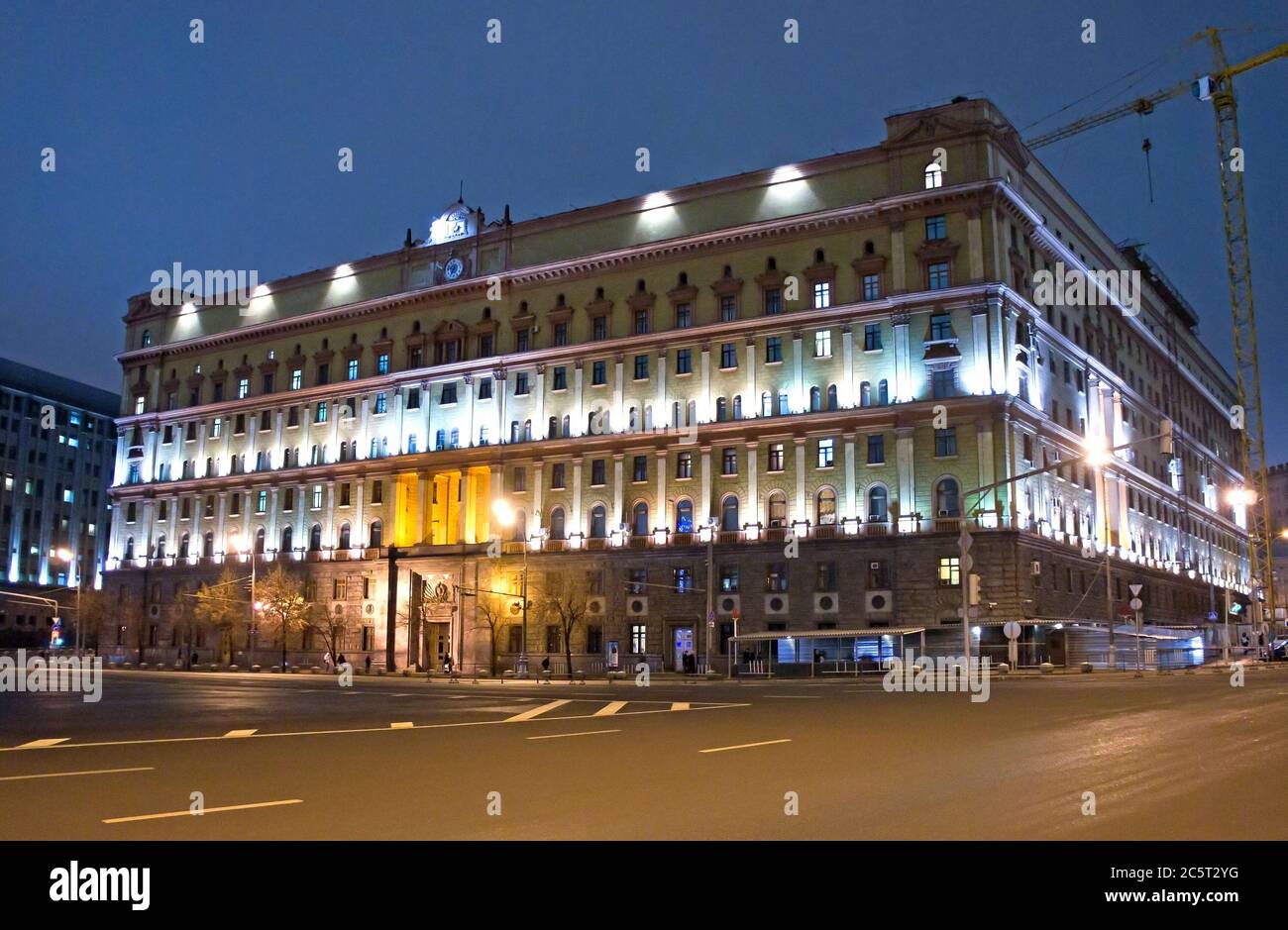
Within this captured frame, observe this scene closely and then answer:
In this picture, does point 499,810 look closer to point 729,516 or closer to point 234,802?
point 234,802

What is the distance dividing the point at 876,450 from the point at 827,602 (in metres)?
8.87

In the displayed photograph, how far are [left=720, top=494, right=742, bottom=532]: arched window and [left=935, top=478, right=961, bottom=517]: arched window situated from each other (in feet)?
39.1

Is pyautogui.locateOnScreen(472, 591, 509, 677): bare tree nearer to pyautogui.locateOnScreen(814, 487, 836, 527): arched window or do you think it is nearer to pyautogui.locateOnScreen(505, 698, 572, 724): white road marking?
pyautogui.locateOnScreen(814, 487, 836, 527): arched window

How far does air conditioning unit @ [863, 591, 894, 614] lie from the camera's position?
58.7 metres

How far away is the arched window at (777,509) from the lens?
208ft

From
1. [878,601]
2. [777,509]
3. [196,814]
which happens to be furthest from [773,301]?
[196,814]

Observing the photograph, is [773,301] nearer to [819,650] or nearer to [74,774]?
[819,650]

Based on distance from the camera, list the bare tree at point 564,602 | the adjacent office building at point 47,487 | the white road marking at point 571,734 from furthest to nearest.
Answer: the adjacent office building at point 47,487, the bare tree at point 564,602, the white road marking at point 571,734

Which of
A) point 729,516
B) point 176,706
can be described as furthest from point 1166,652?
point 176,706

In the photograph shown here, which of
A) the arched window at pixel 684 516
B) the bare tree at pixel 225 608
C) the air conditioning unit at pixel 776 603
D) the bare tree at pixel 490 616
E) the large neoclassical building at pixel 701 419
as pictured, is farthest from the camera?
the bare tree at pixel 225 608

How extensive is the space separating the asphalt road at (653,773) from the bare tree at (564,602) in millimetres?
41335

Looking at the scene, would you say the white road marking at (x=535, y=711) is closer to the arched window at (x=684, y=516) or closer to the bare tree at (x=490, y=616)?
the arched window at (x=684, y=516)

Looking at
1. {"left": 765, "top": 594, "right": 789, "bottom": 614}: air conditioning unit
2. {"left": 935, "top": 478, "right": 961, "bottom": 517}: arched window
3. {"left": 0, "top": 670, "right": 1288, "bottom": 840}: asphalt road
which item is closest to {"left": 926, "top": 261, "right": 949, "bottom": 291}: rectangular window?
{"left": 935, "top": 478, "right": 961, "bottom": 517}: arched window

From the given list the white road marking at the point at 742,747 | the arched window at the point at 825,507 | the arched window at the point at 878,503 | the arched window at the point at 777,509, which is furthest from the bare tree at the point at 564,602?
the white road marking at the point at 742,747
